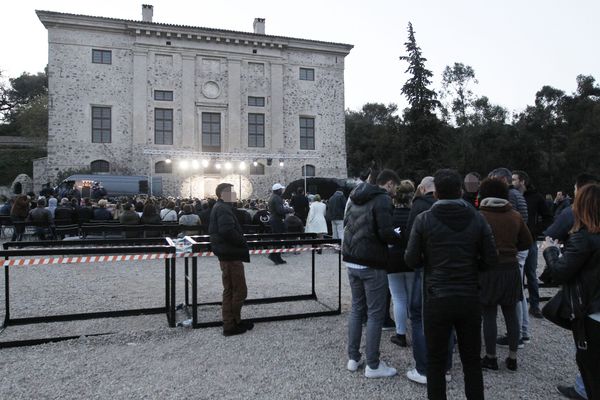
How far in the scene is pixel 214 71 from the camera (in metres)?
30.0

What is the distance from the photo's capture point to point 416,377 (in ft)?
12.5

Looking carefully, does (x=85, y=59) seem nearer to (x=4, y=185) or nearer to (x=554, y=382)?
(x=4, y=185)

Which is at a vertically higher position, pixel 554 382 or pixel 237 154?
pixel 237 154

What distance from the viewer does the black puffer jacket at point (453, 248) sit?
3.08 m

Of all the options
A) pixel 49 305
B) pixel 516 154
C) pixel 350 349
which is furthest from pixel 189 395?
pixel 516 154

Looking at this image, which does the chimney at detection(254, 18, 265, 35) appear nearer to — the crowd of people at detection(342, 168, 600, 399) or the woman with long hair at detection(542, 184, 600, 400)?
the crowd of people at detection(342, 168, 600, 399)

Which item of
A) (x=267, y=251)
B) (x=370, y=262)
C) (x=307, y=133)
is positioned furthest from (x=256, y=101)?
(x=370, y=262)

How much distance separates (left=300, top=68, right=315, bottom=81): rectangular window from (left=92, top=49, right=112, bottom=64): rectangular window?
12969 mm

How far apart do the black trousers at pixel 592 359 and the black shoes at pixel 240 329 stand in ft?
11.4

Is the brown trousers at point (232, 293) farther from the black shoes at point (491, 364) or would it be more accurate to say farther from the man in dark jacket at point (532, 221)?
the man in dark jacket at point (532, 221)

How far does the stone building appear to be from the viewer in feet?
88.8

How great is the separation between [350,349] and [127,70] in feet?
93.2

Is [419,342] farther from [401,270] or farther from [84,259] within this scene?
[84,259]

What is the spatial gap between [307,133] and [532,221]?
26893 mm
